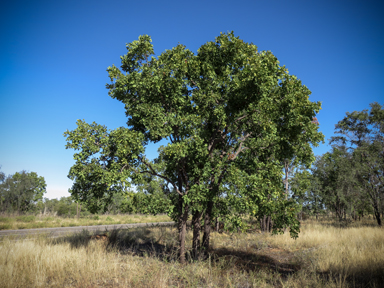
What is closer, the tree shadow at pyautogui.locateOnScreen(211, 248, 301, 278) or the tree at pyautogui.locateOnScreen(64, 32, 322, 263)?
the tree at pyautogui.locateOnScreen(64, 32, 322, 263)

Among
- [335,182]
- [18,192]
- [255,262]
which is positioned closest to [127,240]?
[255,262]

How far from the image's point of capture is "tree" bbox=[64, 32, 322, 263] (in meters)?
7.54

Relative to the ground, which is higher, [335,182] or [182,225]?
[335,182]

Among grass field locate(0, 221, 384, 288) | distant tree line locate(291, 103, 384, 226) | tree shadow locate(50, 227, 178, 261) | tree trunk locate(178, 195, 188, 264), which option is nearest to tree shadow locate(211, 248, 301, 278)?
grass field locate(0, 221, 384, 288)

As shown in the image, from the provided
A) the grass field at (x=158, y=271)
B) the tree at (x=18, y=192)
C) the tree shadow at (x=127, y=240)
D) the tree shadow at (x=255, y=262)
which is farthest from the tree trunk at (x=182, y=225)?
the tree at (x=18, y=192)

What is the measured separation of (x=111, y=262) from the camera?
7215 millimetres

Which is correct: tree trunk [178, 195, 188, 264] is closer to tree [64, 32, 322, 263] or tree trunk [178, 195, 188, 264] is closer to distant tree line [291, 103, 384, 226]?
tree [64, 32, 322, 263]

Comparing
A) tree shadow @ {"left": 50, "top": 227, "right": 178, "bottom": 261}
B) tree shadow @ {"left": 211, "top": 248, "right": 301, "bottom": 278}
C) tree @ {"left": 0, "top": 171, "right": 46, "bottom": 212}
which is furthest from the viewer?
tree @ {"left": 0, "top": 171, "right": 46, "bottom": 212}

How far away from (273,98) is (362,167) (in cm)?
2117

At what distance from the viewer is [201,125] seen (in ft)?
28.3

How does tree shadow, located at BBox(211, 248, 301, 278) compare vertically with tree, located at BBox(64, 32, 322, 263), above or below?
below

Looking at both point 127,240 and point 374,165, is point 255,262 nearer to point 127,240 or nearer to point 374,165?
point 127,240

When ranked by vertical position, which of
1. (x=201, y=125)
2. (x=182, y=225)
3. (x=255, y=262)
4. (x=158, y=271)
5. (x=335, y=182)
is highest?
(x=201, y=125)

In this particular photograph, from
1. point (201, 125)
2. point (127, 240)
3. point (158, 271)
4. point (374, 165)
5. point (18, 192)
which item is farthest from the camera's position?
point (18, 192)
